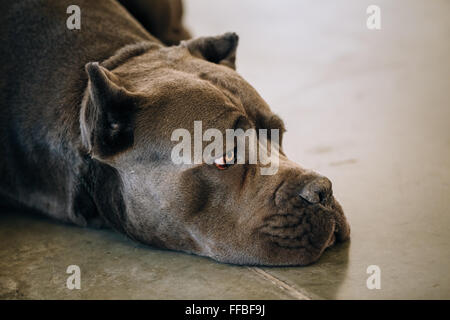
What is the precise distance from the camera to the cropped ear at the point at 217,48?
10.5 ft

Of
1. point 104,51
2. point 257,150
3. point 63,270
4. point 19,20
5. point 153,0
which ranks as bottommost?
point 63,270

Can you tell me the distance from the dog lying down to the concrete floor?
14 cm

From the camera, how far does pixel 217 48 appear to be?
3.26 meters

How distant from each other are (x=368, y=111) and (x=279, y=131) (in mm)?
1859

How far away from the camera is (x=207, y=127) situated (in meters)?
2.55

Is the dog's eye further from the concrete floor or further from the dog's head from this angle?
the concrete floor

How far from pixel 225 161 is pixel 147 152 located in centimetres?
38

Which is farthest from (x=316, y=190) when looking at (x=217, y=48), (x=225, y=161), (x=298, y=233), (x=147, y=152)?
(x=217, y=48)

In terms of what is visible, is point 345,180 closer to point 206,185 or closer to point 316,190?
point 316,190

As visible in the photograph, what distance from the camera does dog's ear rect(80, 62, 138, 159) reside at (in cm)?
238

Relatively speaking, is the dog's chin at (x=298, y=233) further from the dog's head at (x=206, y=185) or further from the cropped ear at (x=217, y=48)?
the cropped ear at (x=217, y=48)

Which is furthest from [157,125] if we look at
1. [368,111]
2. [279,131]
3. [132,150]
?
[368,111]

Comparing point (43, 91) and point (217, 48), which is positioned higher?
point (217, 48)

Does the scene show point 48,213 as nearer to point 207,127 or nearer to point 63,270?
point 63,270
